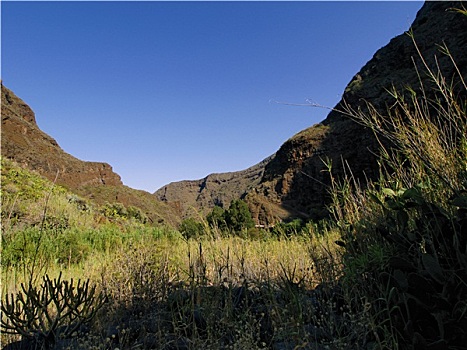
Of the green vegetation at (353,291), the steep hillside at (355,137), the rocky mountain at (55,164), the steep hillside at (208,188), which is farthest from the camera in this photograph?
the steep hillside at (208,188)

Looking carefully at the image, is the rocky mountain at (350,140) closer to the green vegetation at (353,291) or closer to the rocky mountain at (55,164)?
the rocky mountain at (55,164)

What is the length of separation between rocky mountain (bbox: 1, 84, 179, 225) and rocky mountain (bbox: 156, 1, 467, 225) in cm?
1039

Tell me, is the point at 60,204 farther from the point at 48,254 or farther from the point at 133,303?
the point at 133,303

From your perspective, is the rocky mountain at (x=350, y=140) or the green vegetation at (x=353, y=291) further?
the rocky mountain at (x=350, y=140)

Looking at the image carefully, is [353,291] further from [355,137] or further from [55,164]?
[55,164]

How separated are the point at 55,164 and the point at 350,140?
2614 cm

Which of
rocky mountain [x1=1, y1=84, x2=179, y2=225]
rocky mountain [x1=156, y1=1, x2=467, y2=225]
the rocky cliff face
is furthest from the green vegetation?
rocky mountain [x1=1, y1=84, x2=179, y2=225]

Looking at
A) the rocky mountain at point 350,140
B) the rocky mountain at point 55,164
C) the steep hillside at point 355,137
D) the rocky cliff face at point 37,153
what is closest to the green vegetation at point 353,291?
the rocky mountain at point 350,140

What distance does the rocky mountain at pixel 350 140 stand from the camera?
47.4 ft

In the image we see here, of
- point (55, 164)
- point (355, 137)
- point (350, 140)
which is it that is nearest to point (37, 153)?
point (55, 164)

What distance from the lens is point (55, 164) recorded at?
2938 cm

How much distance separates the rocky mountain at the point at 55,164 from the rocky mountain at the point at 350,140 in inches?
409

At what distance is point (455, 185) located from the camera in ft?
6.07

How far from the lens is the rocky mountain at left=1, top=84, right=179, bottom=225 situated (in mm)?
26531
